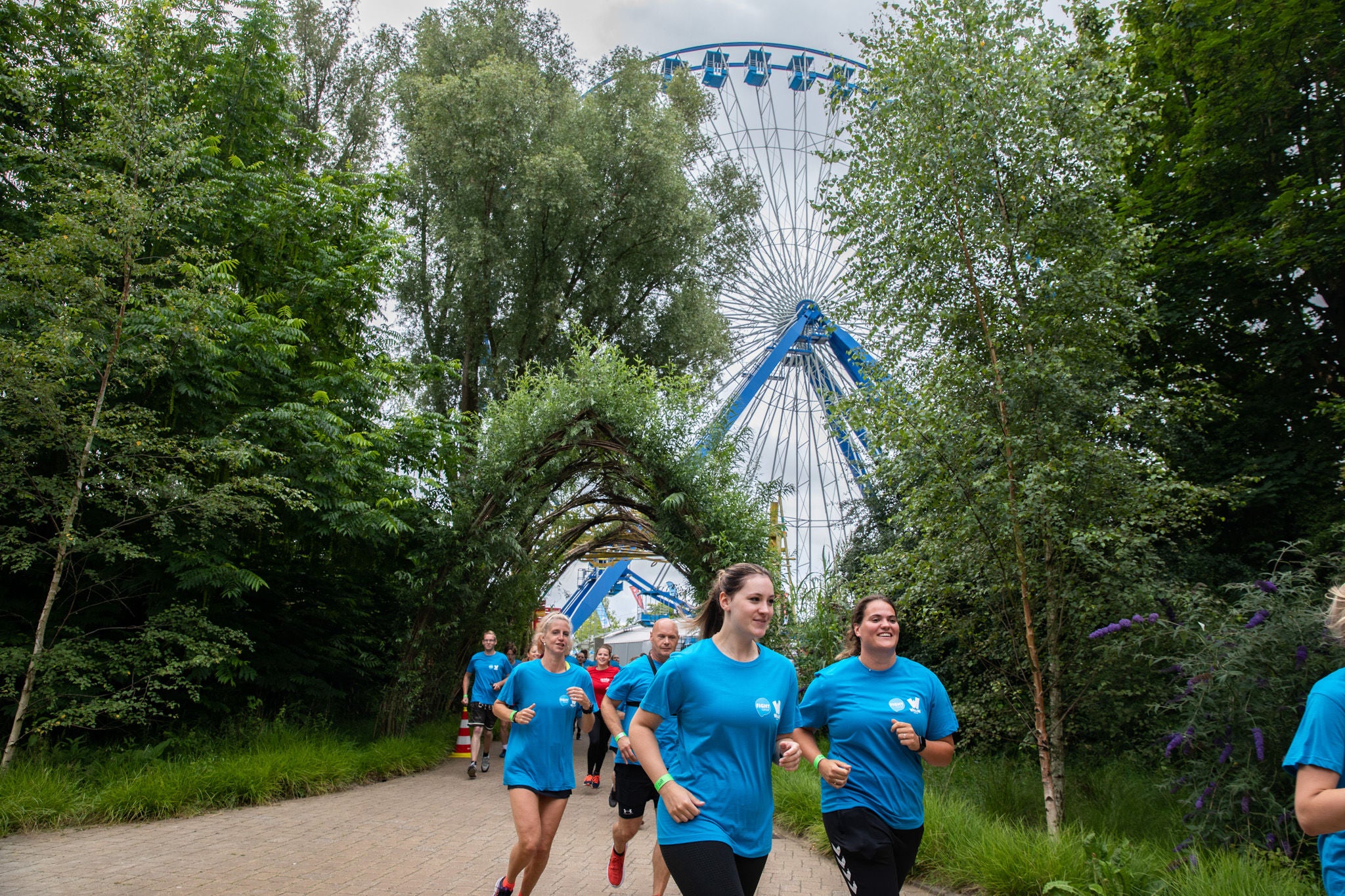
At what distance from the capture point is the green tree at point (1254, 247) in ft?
37.0

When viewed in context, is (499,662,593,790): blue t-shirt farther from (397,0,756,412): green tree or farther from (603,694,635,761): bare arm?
(397,0,756,412): green tree

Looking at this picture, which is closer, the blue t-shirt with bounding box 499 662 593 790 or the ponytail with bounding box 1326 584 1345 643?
the ponytail with bounding box 1326 584 1345 643

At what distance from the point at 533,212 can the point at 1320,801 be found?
17.1 metres

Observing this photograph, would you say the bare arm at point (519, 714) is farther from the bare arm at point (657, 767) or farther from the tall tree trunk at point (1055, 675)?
the tall tree trunk at point (1055, 675)

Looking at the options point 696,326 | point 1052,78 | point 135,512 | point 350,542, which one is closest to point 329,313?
point 350,542

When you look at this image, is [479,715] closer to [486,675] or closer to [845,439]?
[486,675]

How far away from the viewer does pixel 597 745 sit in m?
10.6

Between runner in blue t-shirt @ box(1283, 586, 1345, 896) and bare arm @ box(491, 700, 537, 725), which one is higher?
runner in blue t-shirt @ box(1283, 586, 1345, 896)

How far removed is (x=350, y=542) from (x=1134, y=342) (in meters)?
10.3

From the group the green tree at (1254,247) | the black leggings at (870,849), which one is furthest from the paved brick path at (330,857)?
the green tree at (1254,247)

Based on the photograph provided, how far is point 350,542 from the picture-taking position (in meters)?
12.7

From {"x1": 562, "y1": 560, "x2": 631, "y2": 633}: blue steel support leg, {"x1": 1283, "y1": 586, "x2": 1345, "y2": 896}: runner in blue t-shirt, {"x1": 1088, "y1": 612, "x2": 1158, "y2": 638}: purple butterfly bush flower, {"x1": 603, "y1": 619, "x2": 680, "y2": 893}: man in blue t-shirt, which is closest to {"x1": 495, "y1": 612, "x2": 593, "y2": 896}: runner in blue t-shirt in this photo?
{"x1": 603, "y1": 619, "x2": 680, "y2": 893}: man in blue t-shirt

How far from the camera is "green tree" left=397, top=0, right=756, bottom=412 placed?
17.9 meters

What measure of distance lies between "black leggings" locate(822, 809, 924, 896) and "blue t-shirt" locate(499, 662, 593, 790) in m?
1.84
